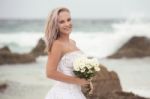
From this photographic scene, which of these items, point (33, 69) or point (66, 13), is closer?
point (66, 13)

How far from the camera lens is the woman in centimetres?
222

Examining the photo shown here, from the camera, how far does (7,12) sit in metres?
4.12

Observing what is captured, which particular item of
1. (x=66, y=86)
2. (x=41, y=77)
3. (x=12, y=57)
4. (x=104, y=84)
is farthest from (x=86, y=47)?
(x=66, y=86)

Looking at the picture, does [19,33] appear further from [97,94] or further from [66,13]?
[66,13]

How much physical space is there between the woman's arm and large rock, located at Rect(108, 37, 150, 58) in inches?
67.9

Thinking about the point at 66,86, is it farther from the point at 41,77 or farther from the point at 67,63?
the point at 41,77

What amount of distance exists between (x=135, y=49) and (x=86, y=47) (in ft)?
1.73

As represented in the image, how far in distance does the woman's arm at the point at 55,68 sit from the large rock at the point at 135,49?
173cm

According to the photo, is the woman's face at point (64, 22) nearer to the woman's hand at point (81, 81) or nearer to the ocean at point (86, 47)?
the woman's hand at point (81, 81)

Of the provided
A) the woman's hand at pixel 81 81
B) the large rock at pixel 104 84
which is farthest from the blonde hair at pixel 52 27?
the large rock at pixel 104 84

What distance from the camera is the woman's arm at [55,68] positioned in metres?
2.21

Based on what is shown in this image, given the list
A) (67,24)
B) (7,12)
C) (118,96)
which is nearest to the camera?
(67,24)

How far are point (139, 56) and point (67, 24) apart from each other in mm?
1834

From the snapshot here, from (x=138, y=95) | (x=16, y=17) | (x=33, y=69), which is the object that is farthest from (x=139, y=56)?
(x=16, y=17)
